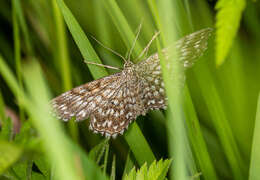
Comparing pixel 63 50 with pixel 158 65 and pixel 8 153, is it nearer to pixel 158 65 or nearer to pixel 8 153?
pixel 158 65

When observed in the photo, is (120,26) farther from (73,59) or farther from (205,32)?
(73,59)

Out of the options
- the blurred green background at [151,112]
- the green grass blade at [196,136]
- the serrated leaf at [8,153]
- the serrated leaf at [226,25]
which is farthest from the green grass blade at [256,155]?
the serrated leaf at [8,153]

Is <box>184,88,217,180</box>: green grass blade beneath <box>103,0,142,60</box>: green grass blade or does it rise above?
beneath

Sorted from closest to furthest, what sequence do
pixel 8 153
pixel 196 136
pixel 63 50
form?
pixel 8 153 → pixel 196 136 → pixel 63 50

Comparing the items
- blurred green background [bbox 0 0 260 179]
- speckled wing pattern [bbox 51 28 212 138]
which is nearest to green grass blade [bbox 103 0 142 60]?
blurred green background [bbox 0 0 260 179]

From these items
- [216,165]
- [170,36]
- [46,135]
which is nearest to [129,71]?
[216,165]

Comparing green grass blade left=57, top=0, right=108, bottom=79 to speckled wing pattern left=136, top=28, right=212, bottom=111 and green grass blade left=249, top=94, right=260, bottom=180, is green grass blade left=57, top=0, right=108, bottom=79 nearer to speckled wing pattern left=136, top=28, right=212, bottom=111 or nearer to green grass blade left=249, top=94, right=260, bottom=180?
speckled wing pattern left=136, top=28, right=212, bottom=111

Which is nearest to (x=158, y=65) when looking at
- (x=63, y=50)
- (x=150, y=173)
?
(x=63, y=50)
